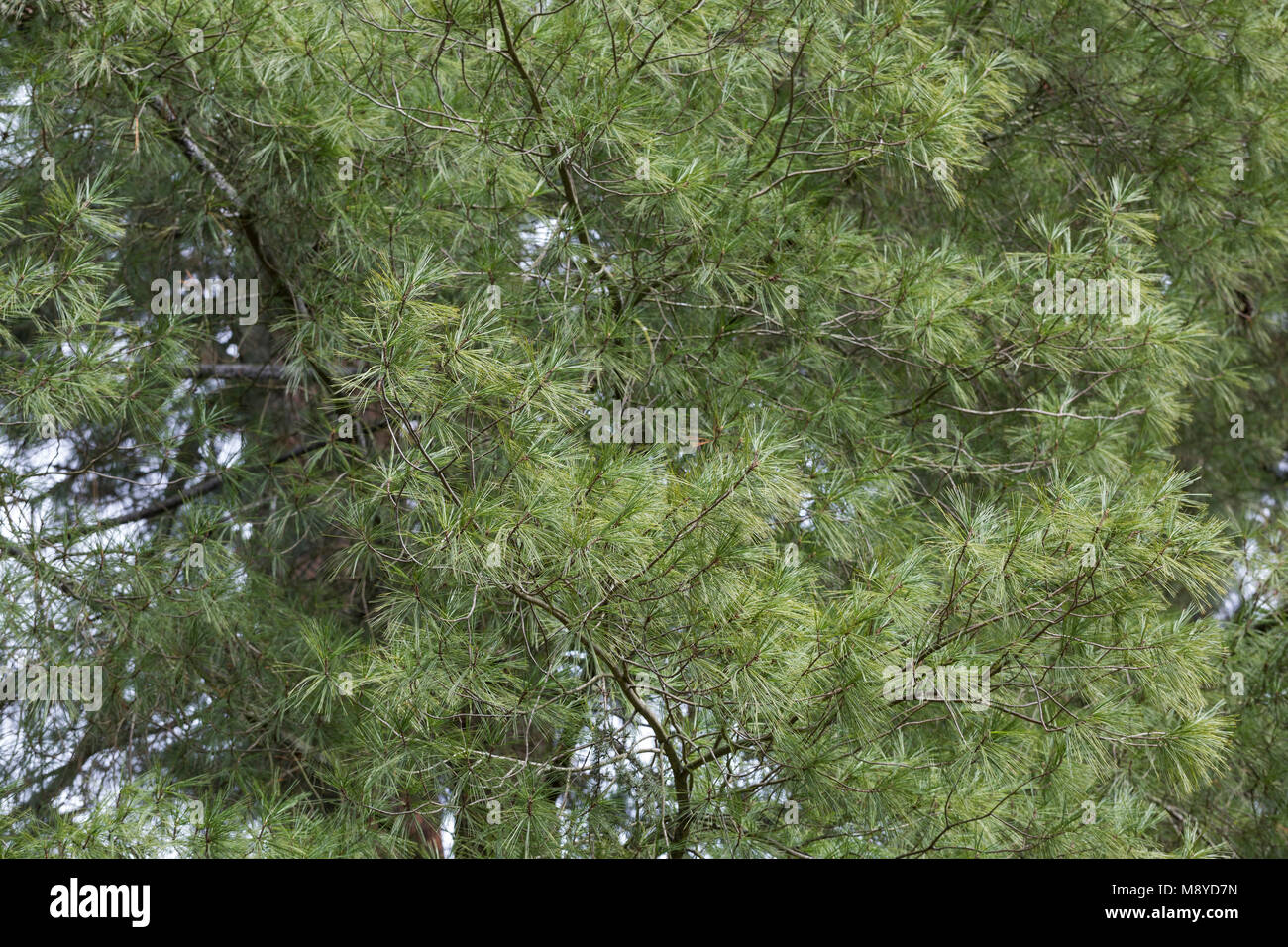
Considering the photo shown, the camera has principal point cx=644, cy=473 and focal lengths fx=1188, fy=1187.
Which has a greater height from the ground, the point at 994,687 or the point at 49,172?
the point at 49,172

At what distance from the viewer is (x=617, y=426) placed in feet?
7.06

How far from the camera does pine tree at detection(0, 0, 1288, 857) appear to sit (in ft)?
6.14

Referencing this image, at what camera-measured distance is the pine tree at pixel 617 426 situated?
6.14ft

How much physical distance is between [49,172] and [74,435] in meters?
0.66

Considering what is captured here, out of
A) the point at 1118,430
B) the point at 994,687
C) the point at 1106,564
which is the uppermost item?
the point at 1118,430

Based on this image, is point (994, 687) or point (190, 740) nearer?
point (994, 687)

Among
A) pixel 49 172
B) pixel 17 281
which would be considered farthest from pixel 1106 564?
pixel 49 172

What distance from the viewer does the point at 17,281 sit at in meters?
2.09

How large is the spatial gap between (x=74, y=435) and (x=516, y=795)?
144cm
